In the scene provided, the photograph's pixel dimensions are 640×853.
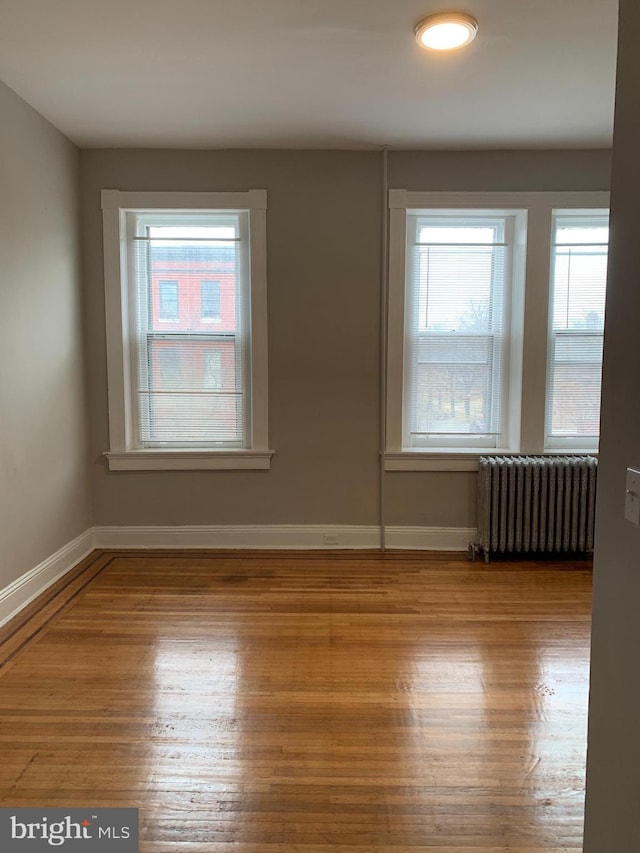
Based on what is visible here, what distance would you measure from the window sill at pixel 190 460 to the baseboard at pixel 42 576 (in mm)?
594

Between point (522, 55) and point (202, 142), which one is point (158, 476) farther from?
point (522, 55)

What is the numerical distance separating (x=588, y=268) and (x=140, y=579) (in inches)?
152

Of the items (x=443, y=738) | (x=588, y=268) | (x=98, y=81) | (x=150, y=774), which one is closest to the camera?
(x=150, y=774)

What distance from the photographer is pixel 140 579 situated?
3447 millimetres

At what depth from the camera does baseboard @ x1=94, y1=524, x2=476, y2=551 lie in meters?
3.99

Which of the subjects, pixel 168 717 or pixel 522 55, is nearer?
pixel 168 717

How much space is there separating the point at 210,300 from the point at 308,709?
2.85 meters

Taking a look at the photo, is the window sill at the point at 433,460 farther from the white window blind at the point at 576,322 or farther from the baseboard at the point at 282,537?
the white window blind at the point at 576,322

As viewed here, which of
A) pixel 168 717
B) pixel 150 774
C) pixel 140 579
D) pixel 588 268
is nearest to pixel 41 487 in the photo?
pixel 140 579

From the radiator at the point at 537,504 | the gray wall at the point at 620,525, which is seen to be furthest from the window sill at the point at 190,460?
the gray wall at the point at 620,525

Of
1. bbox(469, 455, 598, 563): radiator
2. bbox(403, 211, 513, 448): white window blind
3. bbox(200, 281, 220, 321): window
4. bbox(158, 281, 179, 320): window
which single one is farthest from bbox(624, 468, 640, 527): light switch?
bbox(158, 281, 179, 320): window

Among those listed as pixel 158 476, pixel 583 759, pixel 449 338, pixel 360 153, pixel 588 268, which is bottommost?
pixel 583 759

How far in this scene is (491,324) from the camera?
12.9 ft

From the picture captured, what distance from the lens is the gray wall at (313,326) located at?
374 cm
